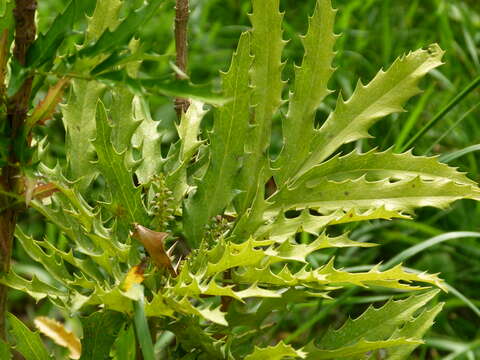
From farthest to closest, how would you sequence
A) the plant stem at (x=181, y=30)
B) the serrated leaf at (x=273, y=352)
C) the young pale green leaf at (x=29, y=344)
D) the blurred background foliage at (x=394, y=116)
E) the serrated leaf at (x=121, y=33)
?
1. the blurred background foliage at (x=394, y=116)
2. the plant stem at (x=181, y=30)
3. the young pale green leaf at (x=29, y=344)
4. the serrated leaf at (x=273, y=352)
5. the serrated leaf at (x=121, y=33)

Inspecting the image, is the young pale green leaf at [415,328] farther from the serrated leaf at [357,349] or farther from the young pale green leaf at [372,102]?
the young pale green leaf at [372,102]

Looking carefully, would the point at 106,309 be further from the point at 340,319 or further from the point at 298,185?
the point at 340,319

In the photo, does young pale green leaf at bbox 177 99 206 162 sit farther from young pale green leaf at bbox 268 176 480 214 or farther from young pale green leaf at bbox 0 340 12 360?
young pale green leaf at bbox 0 340 12 360

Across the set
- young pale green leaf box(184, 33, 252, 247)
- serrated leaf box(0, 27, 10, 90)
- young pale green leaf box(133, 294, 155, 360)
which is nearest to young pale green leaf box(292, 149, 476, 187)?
young pale green leaf box(184, 33, 252, 247)

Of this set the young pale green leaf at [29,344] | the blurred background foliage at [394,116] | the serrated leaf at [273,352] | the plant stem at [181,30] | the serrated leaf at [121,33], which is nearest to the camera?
the serrated leaf at [121,33]

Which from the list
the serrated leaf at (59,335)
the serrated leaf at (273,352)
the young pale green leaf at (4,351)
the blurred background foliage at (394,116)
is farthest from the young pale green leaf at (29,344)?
the blurred background foliage at (394,116)

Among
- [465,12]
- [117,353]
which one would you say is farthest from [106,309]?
[465,12]
